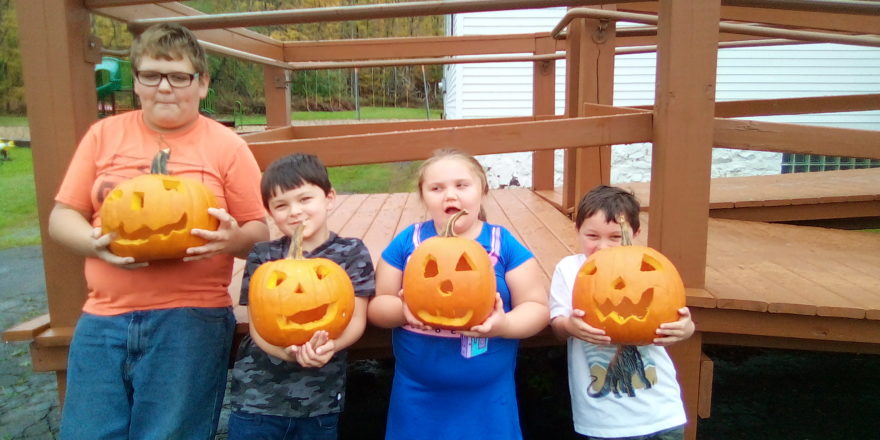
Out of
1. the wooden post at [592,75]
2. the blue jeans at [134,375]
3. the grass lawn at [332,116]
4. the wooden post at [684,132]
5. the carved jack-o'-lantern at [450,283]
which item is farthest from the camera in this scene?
the grass lawn at [332,116]

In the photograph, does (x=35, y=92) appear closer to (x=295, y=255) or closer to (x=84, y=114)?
(x=84, y=114)

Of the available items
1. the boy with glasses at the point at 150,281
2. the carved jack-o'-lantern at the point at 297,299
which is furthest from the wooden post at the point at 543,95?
the carved jack-o'-lantern at the point at 297,299

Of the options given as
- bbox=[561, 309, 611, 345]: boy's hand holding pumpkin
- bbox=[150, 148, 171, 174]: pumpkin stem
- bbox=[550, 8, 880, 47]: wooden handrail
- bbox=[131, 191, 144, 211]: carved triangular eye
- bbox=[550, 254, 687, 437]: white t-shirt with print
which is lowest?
bbox=[550, 254, 687, 437]: white t-shirt with print

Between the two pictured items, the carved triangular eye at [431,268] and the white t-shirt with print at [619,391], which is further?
the white t-shirt with print at [619,391]

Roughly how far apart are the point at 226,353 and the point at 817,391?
370 centimetres

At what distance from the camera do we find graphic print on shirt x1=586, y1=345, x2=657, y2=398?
2.09 meters

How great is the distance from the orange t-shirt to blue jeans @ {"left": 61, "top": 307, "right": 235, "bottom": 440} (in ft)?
0.19

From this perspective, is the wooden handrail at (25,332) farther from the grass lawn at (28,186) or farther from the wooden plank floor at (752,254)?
the grass lawn at (28,186)

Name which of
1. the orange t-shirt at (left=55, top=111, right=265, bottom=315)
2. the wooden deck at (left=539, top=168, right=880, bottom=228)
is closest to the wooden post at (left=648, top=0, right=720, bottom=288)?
the orange t-shirt at (left=55, top=111, right=265, bottom=315)

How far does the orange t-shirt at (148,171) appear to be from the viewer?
82.0 inches

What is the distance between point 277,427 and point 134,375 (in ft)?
1.62

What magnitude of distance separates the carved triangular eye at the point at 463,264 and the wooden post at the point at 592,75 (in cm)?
223

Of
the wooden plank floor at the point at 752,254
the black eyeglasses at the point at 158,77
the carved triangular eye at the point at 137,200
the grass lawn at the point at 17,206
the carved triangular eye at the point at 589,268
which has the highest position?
the black eyeglasses at the point at 158,77

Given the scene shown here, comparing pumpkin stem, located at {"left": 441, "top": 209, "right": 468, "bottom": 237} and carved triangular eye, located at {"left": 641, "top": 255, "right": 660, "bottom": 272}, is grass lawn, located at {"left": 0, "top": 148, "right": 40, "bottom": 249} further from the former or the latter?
carved triangular eye, located at {"left": 641, "top": 255, "right": 660, "bottom": 272}
